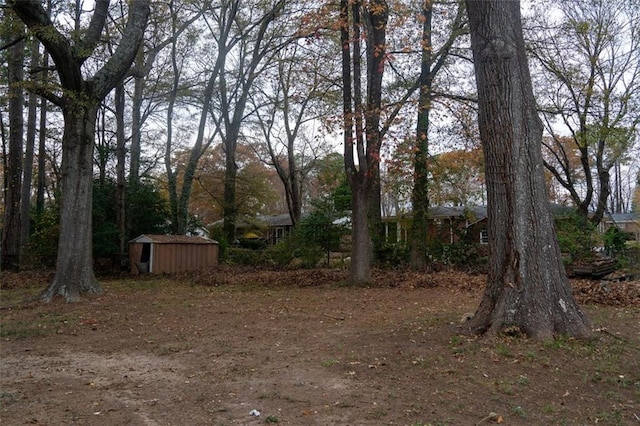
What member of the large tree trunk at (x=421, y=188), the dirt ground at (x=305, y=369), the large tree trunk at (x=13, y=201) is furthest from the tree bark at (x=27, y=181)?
the large tree trunk at (x=421, y=188)

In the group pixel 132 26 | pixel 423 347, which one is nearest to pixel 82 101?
pixel 132 26

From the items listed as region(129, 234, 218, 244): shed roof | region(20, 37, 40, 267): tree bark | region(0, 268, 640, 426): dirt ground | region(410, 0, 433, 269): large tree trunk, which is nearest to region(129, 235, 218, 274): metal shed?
region(129, 234, 218, 244): shed roof

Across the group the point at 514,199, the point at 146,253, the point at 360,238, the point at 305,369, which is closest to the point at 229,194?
the point at 146,253

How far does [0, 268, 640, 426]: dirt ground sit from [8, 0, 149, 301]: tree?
150 cm

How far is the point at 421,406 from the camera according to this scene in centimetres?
397

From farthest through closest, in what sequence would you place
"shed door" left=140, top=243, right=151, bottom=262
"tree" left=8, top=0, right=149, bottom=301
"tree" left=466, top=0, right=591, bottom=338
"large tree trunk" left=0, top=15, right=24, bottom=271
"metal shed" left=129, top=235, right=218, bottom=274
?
→ 1. "shed door" left=140, top=243, right=151, bottom=262
2. "metal shed" left=129, top=235, right=218, bottom=274
3. "large tree trunk" left=0, top=15, right=24, bottom=271
4. "tree" left=8, top=0, right=149, bottom=301
5. "tree" left=466, top=0, right=591, bottom=338

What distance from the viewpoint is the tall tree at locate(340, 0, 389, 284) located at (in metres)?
12.3

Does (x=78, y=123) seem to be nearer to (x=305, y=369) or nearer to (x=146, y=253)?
(x=305, y=369)

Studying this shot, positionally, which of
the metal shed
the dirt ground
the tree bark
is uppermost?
the tree bark

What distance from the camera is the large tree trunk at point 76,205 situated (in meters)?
10.2

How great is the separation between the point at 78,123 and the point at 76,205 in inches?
67.3

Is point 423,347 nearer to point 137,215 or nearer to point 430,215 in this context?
point 430,215

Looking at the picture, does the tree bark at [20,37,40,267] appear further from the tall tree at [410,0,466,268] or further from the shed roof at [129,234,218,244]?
the tall tree at [410,0,466,268]

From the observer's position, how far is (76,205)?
415 inches
